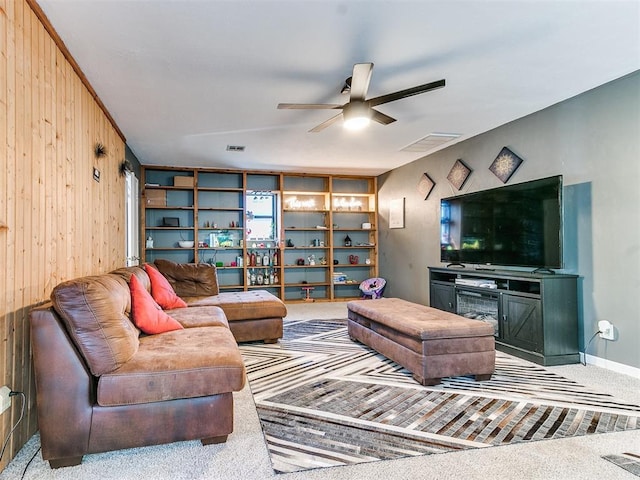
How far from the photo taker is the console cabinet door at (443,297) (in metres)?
4.62

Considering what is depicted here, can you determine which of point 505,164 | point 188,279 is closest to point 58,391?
point 188,279

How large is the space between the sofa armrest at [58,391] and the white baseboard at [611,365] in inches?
151

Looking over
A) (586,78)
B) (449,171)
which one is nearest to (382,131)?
(449,171)

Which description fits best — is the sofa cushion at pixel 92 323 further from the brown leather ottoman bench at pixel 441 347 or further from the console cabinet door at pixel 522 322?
the console cabinet door at pixel 522 322

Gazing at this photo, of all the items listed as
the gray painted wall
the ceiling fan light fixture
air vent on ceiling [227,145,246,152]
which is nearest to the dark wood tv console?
the gray painted wall

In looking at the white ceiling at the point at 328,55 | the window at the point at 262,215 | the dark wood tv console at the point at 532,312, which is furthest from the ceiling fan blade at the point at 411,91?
the window at the point at 262,215

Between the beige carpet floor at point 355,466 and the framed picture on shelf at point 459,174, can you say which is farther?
the framed picture on shelf at point 459,174

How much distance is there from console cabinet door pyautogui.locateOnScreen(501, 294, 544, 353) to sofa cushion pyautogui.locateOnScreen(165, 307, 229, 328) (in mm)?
2692

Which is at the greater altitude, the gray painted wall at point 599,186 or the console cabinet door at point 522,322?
the gray painted wall at point 599,186

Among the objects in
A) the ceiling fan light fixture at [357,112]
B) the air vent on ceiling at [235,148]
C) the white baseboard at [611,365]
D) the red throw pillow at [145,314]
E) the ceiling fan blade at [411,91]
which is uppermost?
the air vent on ceiling at [235,148]

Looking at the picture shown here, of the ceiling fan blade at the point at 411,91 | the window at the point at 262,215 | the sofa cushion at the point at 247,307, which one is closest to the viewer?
the ceiling fan blade at the point at 411,91

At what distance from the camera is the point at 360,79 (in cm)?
280

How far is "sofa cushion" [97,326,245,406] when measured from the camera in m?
1.90

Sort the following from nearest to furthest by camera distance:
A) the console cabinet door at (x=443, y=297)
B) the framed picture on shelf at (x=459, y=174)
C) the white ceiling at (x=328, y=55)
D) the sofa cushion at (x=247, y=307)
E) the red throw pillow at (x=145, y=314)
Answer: the white ceiling at (x=328, y=55) < the red throw pillow at (x=145, y=314) < the sofa cushion at (x=247, y=307) < the console cabinet door at (x=443, y=297) < the framed picture on shelf at (x=459, y=174)
